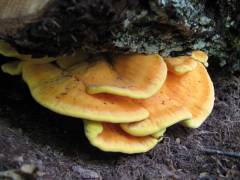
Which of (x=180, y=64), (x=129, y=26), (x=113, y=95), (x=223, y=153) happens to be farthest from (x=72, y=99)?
(x=223, y=153)

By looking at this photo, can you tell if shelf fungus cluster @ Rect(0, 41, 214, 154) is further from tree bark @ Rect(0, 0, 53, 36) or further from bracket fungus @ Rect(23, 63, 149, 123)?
tree bark @ Rect(0, 0, 53, 36)

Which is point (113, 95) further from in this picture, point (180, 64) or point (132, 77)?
point (180, 64)

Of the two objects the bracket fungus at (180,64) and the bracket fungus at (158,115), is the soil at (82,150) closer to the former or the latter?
the bracket fungus at (158,115)

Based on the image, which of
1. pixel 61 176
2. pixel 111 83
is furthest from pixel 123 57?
pixel 61 176

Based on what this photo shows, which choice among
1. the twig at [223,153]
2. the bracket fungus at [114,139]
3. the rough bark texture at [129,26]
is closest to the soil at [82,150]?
the twig at [223,153]

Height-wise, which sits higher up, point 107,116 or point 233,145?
point 107,116

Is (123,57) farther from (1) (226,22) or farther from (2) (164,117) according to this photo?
(1) (226,22)
